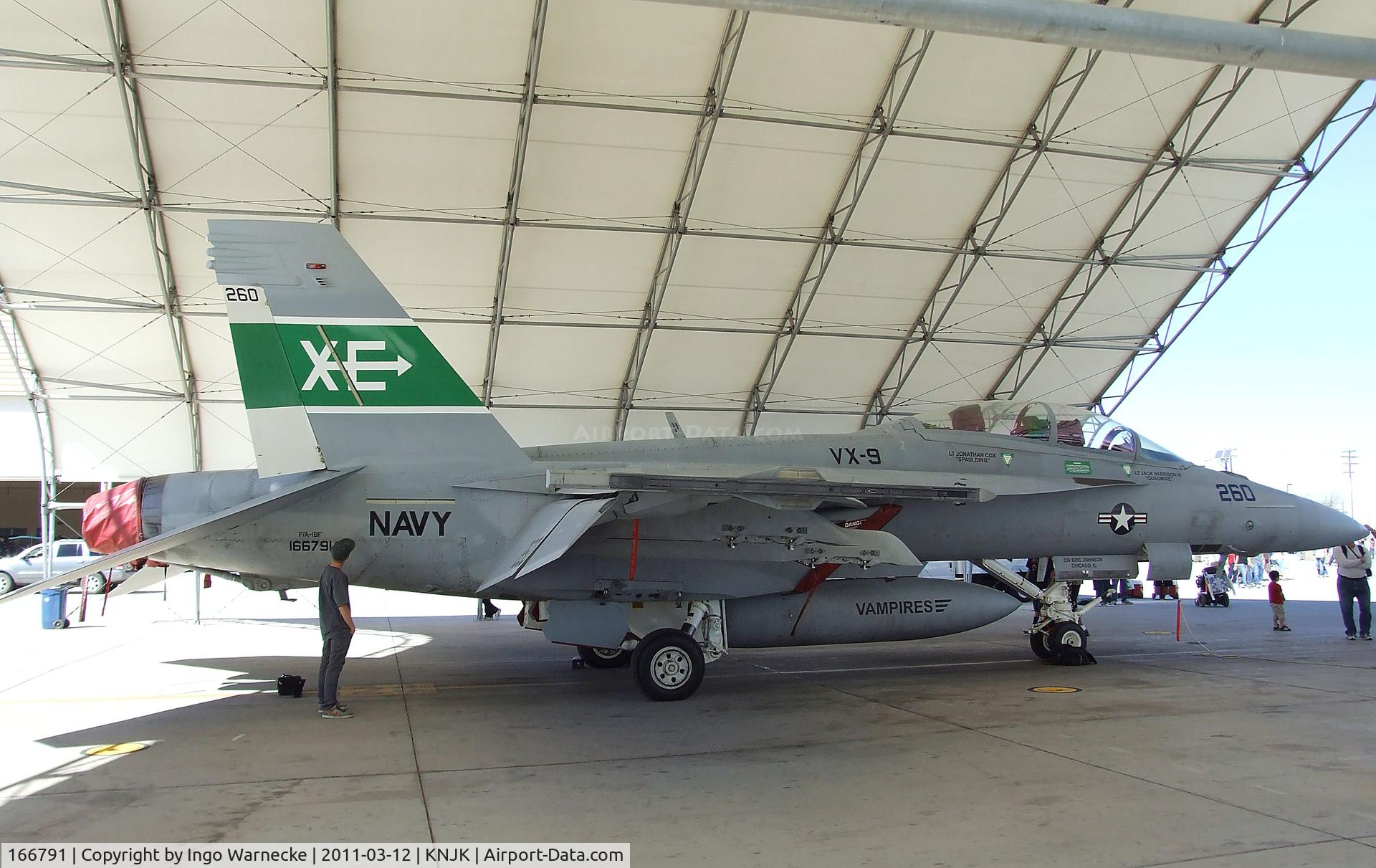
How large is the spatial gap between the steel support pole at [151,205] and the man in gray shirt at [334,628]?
991 centimetres

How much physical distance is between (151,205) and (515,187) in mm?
5950

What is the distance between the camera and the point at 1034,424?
10.1 metres

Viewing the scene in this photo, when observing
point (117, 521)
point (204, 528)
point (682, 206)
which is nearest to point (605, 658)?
point (204, 528)

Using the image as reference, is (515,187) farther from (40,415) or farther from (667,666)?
(40,415)

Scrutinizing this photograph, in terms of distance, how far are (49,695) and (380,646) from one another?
480 cm

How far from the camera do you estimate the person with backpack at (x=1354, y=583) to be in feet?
40.4

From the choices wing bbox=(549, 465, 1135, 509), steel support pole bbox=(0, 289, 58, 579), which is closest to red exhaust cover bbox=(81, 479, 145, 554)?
wing bbox=(549, 465, 1135, 509)

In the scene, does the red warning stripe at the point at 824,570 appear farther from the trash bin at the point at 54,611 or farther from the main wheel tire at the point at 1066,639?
the trash bin at the point at 54,611

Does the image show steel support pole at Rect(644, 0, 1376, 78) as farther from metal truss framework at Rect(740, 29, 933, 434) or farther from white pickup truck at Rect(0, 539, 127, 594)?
white pickup truck at Rect(0, 539, 127, 594)

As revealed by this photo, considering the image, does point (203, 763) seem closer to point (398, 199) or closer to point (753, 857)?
point (753, 857)

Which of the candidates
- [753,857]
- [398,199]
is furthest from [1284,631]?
[398,199]

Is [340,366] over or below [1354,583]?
over

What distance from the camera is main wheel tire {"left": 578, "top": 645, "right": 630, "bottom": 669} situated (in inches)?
413

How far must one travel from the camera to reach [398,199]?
618 inches
